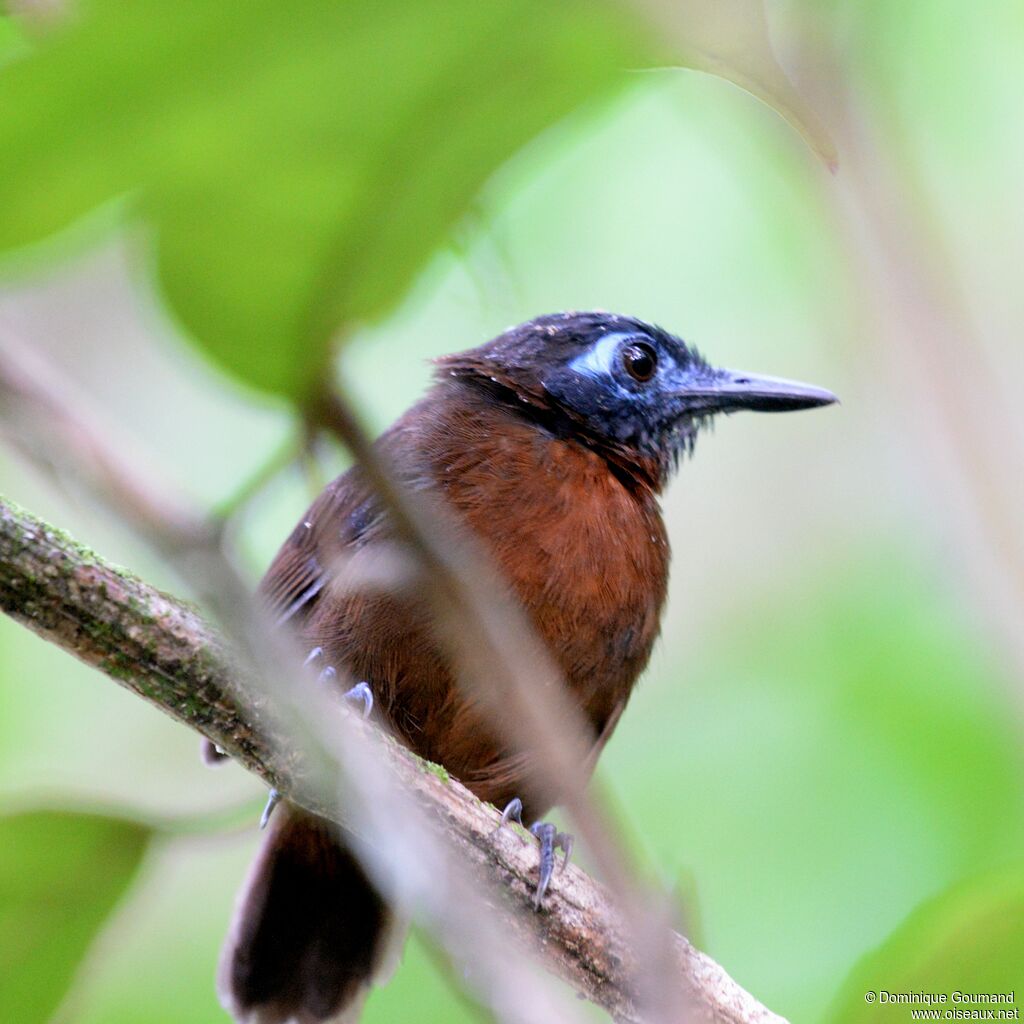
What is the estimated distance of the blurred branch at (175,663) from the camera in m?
1.75

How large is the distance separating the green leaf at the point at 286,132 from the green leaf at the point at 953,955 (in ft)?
3.19

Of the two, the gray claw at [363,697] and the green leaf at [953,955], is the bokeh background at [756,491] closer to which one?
the green leaf at [953,955]

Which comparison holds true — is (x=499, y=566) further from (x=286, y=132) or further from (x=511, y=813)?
(x=286, y=132)

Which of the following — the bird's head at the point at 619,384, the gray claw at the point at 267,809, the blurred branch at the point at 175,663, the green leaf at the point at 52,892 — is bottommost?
the green leaf at the point at 52,892

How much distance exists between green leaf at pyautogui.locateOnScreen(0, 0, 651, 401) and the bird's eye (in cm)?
224

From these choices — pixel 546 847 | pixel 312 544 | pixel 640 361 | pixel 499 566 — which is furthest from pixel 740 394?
pixel 546 847

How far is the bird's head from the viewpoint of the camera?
11.4 ft

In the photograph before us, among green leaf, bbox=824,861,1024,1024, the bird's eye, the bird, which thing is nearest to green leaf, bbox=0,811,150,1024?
the bird

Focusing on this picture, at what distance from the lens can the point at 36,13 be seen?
1207 mm

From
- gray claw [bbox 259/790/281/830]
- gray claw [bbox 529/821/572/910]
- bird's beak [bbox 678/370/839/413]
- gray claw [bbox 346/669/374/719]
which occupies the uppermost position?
bird's beak [bbox 678/370/839/413]

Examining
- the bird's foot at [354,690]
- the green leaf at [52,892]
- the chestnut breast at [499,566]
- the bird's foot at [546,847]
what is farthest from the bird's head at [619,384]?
the green leaf at [52,892]

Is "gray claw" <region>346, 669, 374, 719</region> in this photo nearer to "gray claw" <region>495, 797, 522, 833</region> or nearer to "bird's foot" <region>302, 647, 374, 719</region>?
"bird's foot" <region>302, 647, 374, 719</region>

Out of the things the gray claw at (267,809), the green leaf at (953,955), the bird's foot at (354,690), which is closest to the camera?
the green leaf at (953,955)

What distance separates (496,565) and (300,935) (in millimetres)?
1176
